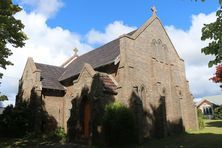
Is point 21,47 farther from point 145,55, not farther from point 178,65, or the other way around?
point 178,65

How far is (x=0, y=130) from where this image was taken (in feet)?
85.6

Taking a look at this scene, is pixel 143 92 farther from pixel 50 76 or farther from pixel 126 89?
pixel 50 76

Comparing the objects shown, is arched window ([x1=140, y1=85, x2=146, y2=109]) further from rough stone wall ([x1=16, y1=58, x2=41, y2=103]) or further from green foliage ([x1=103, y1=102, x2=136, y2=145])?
rough stone wall ([x1=16, y1=58, x2=41, y2=103])

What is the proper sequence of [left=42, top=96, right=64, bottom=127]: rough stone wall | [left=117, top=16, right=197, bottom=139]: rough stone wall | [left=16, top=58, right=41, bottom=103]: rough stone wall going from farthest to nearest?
[left=42, top=96, right=64, bottom=127]: rough stone wall → [left=16, top=58, right=41, bottom=103]: rough stone wall → [left=117, top=16, right=197, bottom=139]: rough stone wall

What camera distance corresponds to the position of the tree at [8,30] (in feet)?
57.6

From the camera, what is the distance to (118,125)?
1802 centimetres

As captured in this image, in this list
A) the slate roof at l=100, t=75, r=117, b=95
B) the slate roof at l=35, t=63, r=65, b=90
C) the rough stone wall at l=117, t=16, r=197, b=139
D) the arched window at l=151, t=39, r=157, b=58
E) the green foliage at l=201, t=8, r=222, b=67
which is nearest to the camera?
the green foliage at l=201, t=8, r=222, b=67

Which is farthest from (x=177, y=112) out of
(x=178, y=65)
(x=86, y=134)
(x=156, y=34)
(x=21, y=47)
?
(x=21, y=47)

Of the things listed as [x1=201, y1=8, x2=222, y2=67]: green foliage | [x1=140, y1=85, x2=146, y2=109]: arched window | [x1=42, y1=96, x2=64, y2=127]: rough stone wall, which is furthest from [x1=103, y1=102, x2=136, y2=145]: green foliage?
[x1=42, y1=96, x2=64, y2=127]: rough stone wall

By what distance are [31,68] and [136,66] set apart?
13907mm

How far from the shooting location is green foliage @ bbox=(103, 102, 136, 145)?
18141mm

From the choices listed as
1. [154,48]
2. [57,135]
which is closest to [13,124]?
[57,135]

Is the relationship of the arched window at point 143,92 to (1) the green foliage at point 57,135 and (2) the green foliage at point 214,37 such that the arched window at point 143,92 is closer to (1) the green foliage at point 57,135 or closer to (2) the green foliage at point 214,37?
(1) the green foliage at point 57,135

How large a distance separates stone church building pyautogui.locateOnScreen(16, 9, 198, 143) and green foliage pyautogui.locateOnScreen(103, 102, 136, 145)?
0.95 metres
